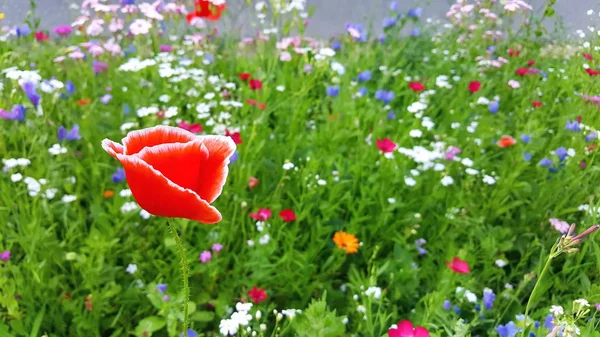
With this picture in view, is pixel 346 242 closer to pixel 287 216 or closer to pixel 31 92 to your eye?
pixel 287 216

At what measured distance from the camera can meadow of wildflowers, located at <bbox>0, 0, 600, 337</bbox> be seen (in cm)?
169

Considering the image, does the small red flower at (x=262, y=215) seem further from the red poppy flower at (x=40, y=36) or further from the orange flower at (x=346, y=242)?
the red poppy flower at (x=40, y=36)

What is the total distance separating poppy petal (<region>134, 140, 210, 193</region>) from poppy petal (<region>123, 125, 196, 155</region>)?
0.04m

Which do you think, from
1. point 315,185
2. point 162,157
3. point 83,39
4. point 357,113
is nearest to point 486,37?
point 357,113

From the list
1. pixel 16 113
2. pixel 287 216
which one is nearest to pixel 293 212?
pixel 287 216

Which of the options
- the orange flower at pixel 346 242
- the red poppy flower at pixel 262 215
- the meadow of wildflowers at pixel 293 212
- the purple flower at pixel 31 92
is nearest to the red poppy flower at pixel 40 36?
the meadow of wildflowers at pixel 293 212

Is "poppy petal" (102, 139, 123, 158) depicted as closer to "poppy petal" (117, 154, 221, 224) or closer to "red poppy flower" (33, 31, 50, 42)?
"poppy petal" (117, 154, 221, 224)

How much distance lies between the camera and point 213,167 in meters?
0.82

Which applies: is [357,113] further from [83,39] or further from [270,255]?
[83,39]

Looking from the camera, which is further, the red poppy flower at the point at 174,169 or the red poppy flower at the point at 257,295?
the red poppy flower at the point at 257,295

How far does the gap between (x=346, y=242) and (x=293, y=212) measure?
9.4 inches

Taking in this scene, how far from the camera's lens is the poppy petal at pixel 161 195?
729 mm

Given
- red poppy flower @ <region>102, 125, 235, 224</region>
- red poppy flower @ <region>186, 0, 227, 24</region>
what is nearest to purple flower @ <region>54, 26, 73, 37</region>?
red poppy flower @ <region>186, 0, 227, 24</region>

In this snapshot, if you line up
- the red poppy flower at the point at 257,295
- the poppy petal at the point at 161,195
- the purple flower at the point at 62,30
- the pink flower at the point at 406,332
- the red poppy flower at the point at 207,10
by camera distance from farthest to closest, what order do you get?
1. the purple flower at the point at 62,30
2. the red poppy flower at the point at 207,10
3. the red poppy flower at the point at 257,295
4. the pink flower at the point at 406,332
5. the poppy petal at the point at 161,195
